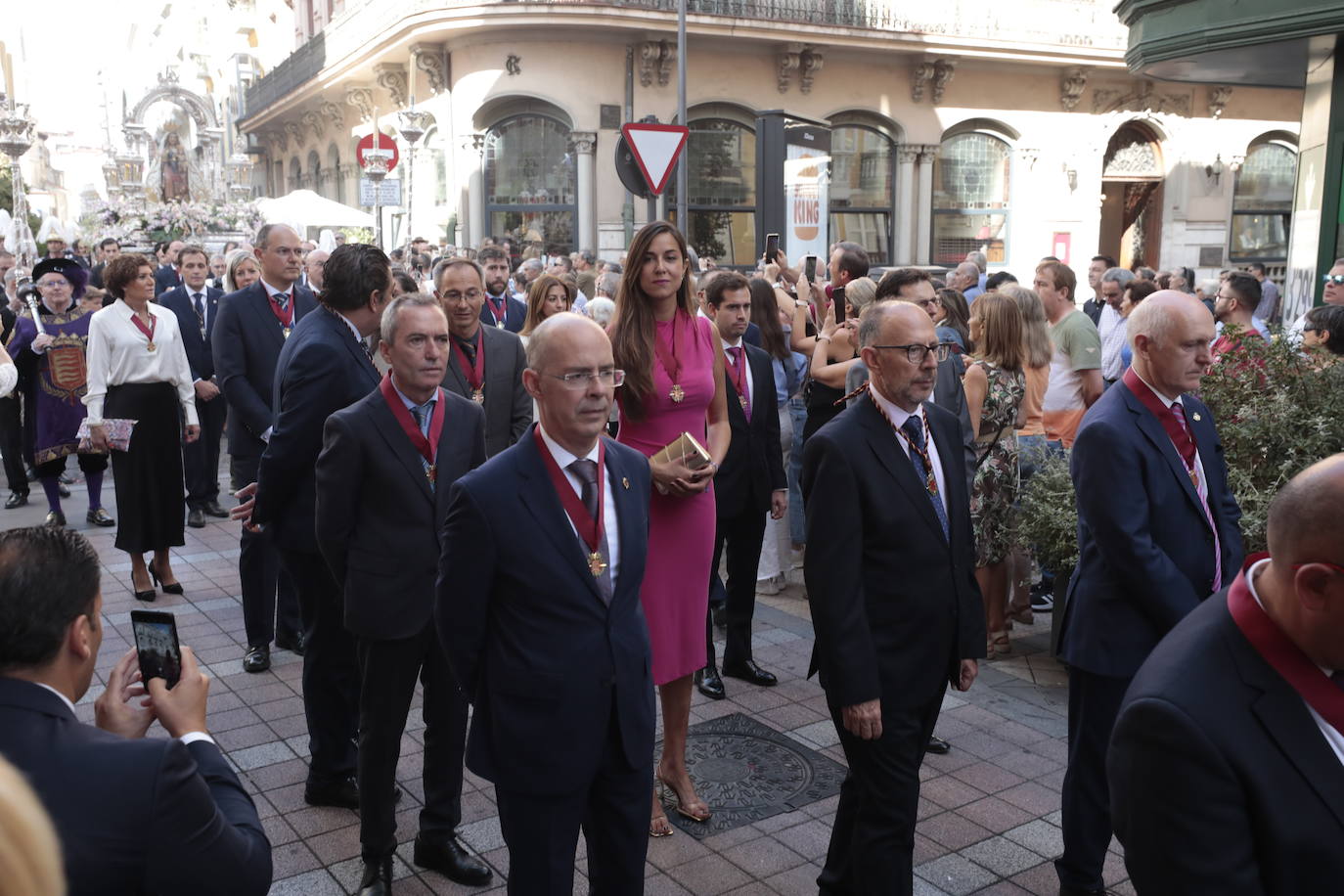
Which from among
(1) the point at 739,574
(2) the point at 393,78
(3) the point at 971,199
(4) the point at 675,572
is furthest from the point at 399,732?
(3) the point at 971,199

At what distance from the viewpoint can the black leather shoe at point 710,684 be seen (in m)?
5.80

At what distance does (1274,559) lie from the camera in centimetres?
186

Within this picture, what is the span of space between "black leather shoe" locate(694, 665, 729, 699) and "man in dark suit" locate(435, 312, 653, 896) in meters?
2.68

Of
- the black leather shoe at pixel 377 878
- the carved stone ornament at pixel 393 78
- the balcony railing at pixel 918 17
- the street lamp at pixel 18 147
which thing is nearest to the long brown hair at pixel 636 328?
the black leather shoe at pixel 377 878

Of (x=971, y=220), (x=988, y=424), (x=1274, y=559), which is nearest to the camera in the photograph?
(x=1274, y=559)

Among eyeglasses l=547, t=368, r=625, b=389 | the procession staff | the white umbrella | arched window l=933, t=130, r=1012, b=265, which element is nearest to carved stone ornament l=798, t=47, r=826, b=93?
arched window l=933, t=130, r=1012, b=265

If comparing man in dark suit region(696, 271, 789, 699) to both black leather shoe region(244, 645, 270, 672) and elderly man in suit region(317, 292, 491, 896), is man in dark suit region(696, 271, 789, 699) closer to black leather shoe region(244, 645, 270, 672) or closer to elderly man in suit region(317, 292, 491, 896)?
elderly man in suit region(317, 292, 491, 896)

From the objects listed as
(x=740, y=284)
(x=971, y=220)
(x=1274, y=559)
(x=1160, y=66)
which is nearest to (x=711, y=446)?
(x=740, y=284)

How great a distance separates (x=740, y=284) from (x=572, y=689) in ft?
11.1

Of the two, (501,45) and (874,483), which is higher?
(501,45)

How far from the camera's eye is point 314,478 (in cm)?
465

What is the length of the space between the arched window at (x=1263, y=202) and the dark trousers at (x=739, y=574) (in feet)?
85.1

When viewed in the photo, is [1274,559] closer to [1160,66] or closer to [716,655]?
[716,655]

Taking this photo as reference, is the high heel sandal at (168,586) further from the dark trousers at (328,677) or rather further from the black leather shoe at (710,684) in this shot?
the black leather shoe at (710,684)
